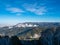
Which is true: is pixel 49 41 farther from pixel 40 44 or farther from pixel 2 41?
pixel 2 41

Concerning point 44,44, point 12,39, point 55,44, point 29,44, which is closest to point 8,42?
point 12,39

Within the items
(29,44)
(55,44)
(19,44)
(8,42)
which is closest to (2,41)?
(8,42)

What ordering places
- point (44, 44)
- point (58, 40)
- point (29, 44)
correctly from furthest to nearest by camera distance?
point (29, 44)
point (44, 44)
point (58, 40)

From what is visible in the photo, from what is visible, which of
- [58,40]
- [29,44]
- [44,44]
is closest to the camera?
[58,40]

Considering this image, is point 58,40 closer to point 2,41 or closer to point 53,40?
point 53,40

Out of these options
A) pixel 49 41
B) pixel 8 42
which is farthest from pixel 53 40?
pixel 8 42

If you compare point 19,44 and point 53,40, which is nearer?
point 53,40

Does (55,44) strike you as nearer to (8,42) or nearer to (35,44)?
(35,44)

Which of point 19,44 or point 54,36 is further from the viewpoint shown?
point 19,44
